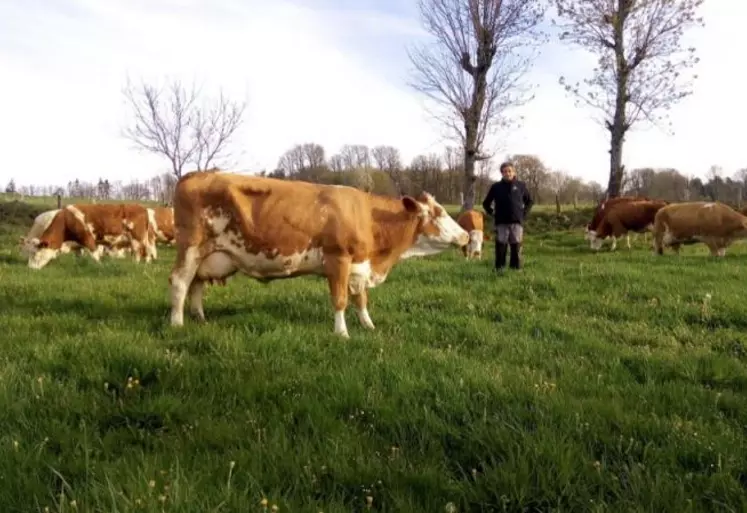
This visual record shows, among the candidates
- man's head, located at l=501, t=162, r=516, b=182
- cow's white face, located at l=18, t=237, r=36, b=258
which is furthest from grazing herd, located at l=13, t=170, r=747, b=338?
cow's white face, located at l=18, t=237, r=36, b=258

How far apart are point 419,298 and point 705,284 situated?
15.6 ft

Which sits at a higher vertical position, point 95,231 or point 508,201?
point 508,201

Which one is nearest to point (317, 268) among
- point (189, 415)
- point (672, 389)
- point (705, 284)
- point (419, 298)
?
point (419, 298)

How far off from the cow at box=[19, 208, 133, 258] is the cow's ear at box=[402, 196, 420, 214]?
12.0m

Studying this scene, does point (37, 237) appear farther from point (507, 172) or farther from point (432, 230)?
point (432, 230)

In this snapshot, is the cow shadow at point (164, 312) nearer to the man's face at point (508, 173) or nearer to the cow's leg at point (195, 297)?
the cow's leg at point (195, 297)

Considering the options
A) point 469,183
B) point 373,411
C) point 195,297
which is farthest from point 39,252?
point 469,183

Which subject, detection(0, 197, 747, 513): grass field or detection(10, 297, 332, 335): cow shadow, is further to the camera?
detection(10, 297, 332, 335): cow shadow

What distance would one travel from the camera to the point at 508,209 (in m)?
11.9

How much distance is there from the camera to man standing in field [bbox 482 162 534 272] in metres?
11.9

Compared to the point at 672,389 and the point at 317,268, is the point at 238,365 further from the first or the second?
the point at 672,389

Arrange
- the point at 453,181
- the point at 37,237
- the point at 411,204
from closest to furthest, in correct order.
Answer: the point at 411,204 → the point at 37,237 → the point at 453,181

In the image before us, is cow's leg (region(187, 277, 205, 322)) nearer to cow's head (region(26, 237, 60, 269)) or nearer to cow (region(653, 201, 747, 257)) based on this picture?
cow's head (region(26, 237, 60, 269))

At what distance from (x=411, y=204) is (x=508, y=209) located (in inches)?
180
